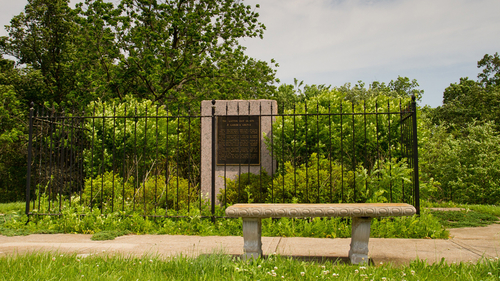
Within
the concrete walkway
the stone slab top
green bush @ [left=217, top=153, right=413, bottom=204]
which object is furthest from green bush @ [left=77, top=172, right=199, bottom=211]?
the stone slab top

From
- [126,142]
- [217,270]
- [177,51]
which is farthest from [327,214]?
[177,51]

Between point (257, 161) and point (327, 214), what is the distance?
15.1ft

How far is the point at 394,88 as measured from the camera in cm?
3503

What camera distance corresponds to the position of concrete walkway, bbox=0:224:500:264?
4.23 m

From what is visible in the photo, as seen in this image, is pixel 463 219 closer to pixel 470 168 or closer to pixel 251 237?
pixel 251 237

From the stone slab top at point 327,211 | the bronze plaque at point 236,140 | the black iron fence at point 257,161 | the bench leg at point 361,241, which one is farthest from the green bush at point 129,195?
the bench leg at point 361,241

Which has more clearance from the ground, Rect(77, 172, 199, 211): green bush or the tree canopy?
the tree canopy

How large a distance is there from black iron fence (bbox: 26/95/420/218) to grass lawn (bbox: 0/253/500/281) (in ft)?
7.14

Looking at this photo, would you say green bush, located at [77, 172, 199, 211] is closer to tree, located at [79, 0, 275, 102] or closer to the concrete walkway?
the concrete walkway

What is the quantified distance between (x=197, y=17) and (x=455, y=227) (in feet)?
45.0

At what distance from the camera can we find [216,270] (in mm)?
3264

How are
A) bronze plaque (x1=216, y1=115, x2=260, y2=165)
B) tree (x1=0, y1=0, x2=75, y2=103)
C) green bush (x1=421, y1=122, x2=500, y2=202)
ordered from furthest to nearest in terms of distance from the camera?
tree (x1=0, y1=0, x2=75, y2=103)
green bush (x1=421, y1=122, x2=500, y2=202)
bronze plaque (x1=216, y1=115, x2=260, y2=165)

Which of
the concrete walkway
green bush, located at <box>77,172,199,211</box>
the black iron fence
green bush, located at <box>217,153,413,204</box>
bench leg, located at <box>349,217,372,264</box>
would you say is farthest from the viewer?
green bush, located at <box>77,172,199,211</box>

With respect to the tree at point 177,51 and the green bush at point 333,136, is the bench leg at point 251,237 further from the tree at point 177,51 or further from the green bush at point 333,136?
the tree at point 177,51
